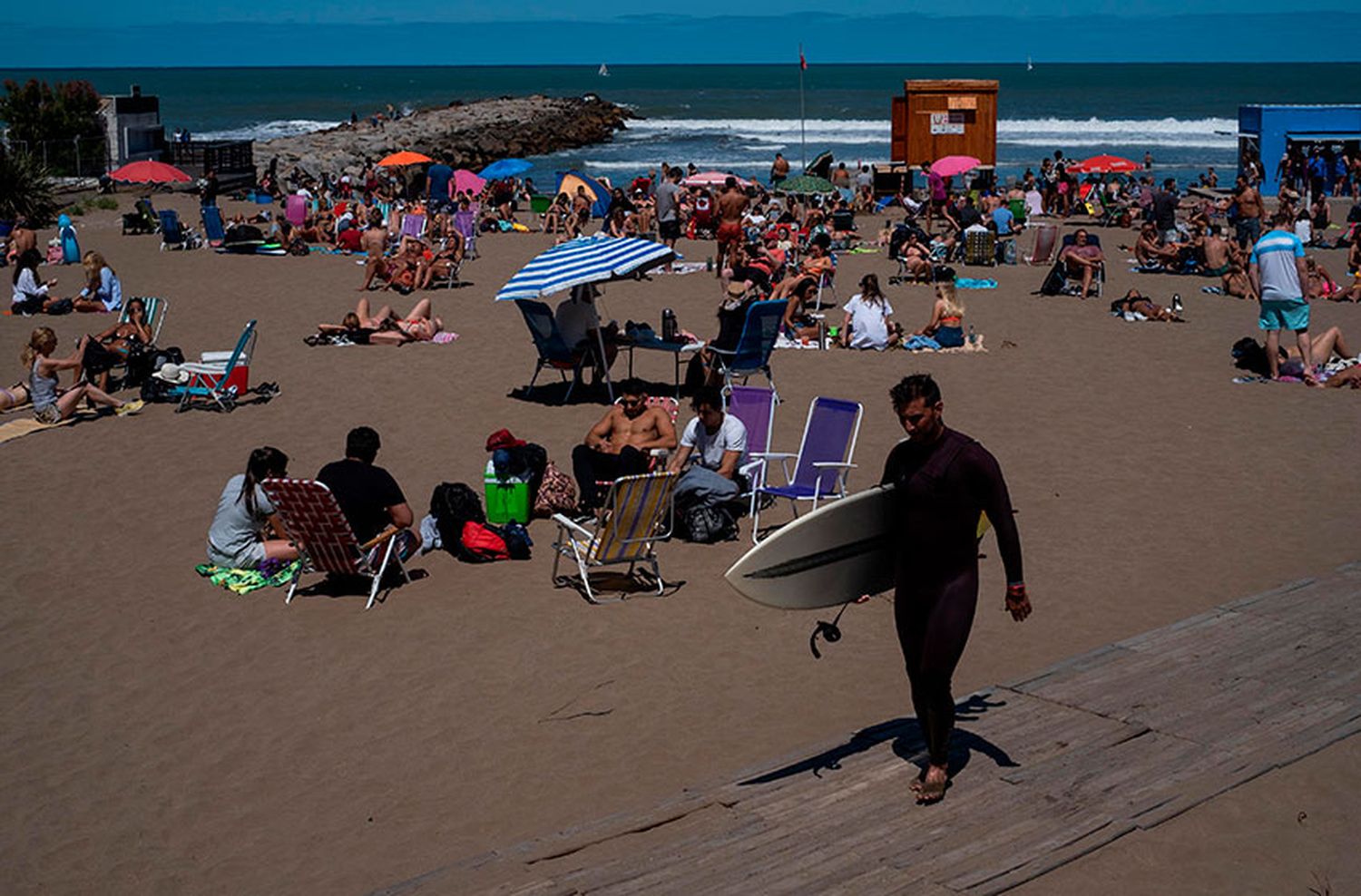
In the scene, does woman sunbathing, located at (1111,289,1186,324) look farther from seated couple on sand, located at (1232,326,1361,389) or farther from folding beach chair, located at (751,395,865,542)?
folding beach chair, located at (751,395,865,542)

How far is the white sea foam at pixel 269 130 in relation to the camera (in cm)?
6931

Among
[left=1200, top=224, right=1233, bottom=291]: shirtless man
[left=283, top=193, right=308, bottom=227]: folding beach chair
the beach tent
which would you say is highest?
the beach tent

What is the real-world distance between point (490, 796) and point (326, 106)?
99167 mm

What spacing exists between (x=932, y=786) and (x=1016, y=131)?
6758cm

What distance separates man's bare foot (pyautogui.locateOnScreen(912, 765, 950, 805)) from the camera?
4.94 metres

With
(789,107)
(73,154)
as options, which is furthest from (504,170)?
(789,107)

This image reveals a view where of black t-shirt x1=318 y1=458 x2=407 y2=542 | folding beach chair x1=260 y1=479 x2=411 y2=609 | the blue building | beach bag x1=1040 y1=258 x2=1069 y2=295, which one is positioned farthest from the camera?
the blue building

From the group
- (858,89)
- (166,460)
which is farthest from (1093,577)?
(858,89)

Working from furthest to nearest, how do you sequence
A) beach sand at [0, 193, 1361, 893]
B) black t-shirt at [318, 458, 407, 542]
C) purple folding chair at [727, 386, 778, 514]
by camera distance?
1. purple folding chair at [727, 386, 778, 514]
2. black t-shirt at [318, 458, 407, 542]
3. beach sand at [0, 193, 1361, 893]

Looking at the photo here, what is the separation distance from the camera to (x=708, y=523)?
8.45 metres

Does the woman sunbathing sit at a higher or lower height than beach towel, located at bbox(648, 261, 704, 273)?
lower

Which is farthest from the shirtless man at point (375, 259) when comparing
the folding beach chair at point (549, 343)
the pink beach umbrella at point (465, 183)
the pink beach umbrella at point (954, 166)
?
the pink beach umbrella at point (954, 166)

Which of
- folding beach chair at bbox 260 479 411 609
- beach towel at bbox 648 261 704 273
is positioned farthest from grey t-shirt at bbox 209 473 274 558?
beach towel at bbox 648 261 704 273

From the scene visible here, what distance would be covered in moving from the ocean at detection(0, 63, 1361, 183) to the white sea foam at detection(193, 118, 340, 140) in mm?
171
